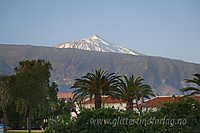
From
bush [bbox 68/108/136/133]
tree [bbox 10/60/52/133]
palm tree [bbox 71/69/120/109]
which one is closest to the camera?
bush [bbox 68/108/136/133]

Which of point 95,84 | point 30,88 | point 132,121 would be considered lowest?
point 132,121

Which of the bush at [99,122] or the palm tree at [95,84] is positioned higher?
the palm tree at [95,84]

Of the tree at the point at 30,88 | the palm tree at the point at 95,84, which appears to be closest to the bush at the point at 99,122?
the palm tree at the point at 95,84

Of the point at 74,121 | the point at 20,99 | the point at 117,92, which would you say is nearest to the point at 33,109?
the point at 20,99

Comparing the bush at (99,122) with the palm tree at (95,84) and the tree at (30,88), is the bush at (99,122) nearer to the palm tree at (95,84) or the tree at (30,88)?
the palm tree at (95,84)

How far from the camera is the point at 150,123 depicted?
12867mm

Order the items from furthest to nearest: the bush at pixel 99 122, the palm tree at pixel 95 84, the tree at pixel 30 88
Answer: the tree at pixel 30 88, the palm tree at pixel 95 84, the bush at pixel 99 122

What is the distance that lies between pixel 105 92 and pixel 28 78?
18.9 metres

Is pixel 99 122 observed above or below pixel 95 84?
below

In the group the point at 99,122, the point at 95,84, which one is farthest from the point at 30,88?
the point at 99,122

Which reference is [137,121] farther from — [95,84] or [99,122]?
[95,84]

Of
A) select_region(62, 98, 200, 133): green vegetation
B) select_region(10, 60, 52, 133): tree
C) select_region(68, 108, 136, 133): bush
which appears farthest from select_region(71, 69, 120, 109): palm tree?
select_region(68, 108, 136, 133): bush

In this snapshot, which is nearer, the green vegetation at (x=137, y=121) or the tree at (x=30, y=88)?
the green vegetation at (x=137, y=121)

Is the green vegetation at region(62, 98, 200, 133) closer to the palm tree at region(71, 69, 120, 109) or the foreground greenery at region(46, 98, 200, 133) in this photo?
the foreground greenery at region(46, 98, 200, 133)
